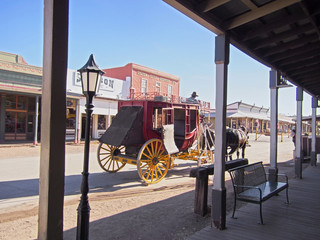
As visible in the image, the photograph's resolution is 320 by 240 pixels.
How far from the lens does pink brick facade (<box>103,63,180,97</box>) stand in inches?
975

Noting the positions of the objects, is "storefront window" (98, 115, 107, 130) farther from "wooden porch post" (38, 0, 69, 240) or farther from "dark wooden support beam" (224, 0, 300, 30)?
"wooden porch post" (38, 0, 69, 240)

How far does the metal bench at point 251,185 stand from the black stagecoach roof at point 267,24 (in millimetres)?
2382

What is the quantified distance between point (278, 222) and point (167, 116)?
194 inches

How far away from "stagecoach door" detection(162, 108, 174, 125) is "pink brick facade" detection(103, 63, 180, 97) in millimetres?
14584

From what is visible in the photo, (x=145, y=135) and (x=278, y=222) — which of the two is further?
(x=145, y=135)

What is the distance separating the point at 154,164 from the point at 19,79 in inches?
516

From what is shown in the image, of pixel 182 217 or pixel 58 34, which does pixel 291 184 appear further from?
pixel 58 34

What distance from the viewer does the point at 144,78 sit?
85.1 feet

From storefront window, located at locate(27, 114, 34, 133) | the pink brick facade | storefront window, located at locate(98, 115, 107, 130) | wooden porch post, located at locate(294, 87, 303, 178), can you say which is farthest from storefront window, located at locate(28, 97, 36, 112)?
wooden porch post, located at locate(294, 87, 303, 178)

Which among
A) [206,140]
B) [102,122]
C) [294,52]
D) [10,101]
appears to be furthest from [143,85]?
[294,52]

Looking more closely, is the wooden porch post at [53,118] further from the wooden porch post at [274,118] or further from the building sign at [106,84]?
the building sign at [106,84]

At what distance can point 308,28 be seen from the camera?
4.25m

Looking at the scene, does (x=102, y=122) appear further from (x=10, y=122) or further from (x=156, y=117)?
(x=156, y=117)

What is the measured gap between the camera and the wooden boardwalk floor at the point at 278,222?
3.83m
